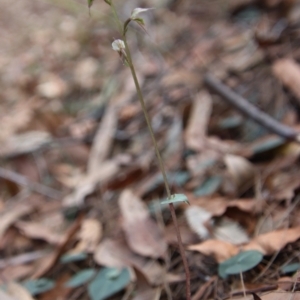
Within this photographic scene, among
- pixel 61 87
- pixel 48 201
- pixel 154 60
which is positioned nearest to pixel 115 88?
pixel 154 60

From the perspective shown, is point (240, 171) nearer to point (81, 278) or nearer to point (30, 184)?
point (81, 278)

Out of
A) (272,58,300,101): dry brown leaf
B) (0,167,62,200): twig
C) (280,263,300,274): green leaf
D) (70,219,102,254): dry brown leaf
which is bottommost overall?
(280,263,300,274): green leaf

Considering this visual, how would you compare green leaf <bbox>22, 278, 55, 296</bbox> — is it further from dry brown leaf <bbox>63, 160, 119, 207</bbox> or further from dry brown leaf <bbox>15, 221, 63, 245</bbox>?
dry brown leaf <bbox>63, 160, 119, 207</bbox>

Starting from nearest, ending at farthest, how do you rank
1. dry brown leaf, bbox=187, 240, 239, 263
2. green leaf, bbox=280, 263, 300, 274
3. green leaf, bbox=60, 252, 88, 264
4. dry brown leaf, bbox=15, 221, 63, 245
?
green leaf, bbox=280, 263, 300, 274, dry brown leaf, bbox=187, 240, 239, 263, green leaf, bbox=60, 252, 88, 264, dry brown leaf, bbox=15, 221, 63, 245

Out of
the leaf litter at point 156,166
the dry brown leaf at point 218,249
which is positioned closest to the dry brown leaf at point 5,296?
the leaf litter at point 156,166

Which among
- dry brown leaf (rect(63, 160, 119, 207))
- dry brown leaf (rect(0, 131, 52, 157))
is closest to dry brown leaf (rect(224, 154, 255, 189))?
dry brown leaf (rect(63, 160, 119, 207))

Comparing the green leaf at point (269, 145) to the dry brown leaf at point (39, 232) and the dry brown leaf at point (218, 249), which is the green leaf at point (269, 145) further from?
the dry brown leaf at point (39, 232)
